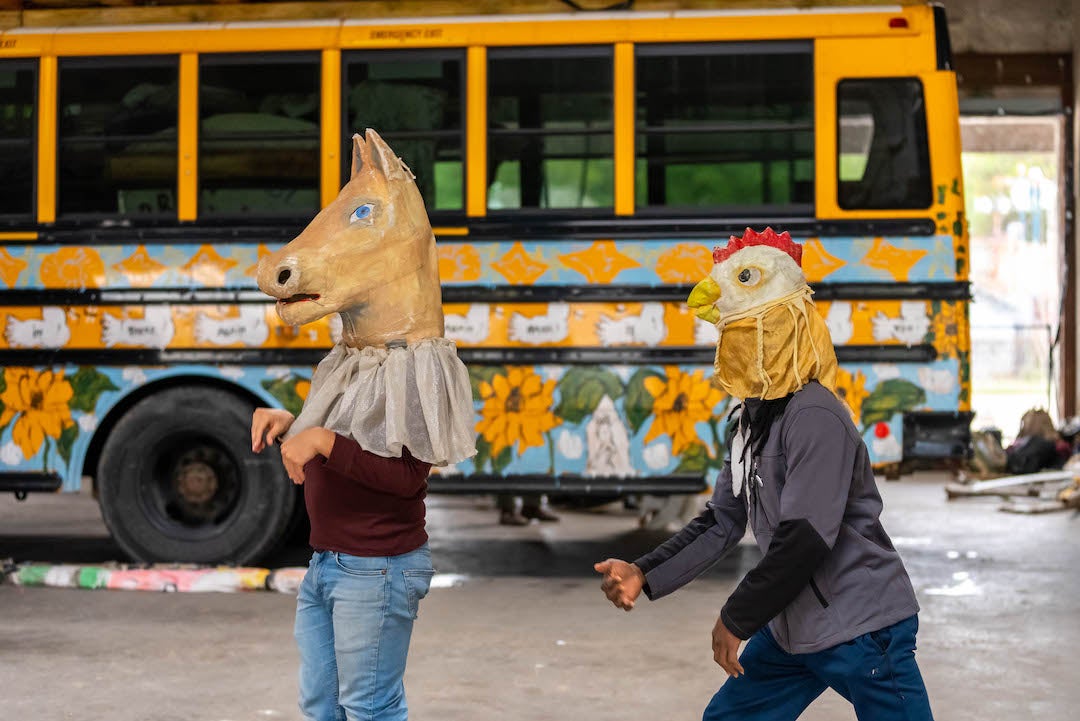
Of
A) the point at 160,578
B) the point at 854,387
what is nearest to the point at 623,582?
the point at 854,387

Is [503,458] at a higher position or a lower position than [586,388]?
lower

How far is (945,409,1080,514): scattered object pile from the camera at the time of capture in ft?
40.6

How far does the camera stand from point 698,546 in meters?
3.06

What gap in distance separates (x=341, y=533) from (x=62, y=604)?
4.26 m

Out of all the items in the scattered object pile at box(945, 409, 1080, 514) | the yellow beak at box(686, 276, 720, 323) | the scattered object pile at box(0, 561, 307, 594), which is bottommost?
the scattered object pile at box(0, 561, 307, 594)

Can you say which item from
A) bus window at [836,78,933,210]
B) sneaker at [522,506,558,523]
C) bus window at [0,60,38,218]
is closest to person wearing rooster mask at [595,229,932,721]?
bus window at [836,78,933,210]

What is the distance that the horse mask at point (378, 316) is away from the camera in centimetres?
306

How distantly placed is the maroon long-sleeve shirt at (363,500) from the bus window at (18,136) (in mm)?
5000

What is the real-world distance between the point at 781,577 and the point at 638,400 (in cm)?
445

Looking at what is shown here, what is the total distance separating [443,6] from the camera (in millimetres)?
7309

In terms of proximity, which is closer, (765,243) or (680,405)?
(765,243)

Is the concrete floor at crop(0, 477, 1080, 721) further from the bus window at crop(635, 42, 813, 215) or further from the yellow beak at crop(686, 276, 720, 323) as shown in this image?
the yellow beak at crop(686, 276, 720, 323)

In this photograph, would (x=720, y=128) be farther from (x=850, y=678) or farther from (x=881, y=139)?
(x=850, y=678)

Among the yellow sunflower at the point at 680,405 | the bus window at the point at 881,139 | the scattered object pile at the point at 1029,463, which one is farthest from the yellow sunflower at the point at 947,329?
the scattered object pile at the point at 1029,463
